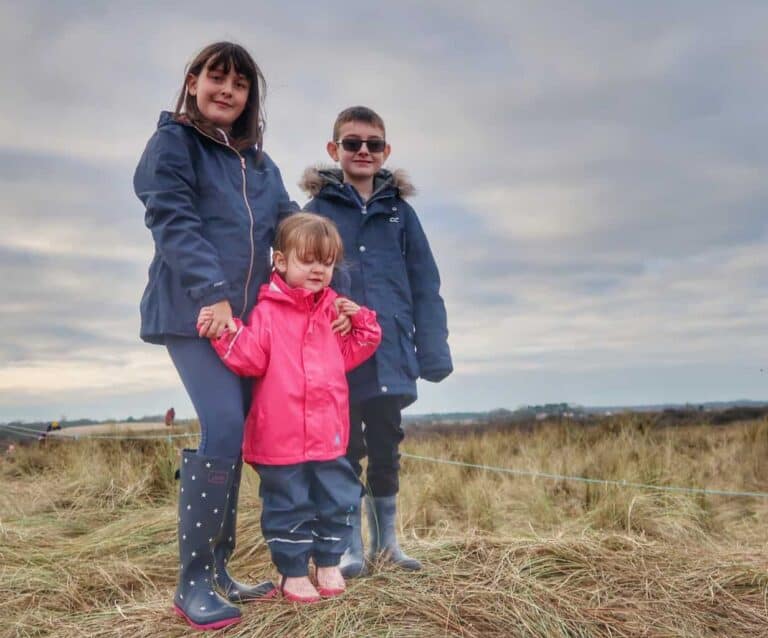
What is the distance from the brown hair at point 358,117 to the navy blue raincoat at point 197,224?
1.97 feet

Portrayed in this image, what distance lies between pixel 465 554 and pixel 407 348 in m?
1.06

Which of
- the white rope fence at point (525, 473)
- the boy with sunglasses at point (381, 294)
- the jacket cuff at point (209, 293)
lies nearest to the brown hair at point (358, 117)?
the boy with sunglasses at point (381, 294)

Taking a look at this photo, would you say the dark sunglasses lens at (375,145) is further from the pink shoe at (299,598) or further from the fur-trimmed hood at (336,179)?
the pink shoe at (299,598)

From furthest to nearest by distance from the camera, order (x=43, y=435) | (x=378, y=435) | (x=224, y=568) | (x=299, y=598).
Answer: (x=43, y=435), (x=378, y=435), (x=224, y=568), (x=299, y=598)

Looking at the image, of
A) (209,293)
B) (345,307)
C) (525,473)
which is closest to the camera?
(209,293)

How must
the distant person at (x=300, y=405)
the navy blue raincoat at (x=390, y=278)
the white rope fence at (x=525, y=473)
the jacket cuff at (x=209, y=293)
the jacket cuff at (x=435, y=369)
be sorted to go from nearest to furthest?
1. the jacket cuff at (x=209, y=293)
2. the distant person at (x=300, y=405)
3. the navy blue raincoat at (x=390, y=278)
4. the jacket cuff at (x=435, y=369)
5. the white rope fence at (x=525, y=473)

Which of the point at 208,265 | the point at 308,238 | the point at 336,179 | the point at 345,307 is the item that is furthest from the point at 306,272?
the point at 336,179

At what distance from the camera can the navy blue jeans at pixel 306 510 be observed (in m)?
3.16

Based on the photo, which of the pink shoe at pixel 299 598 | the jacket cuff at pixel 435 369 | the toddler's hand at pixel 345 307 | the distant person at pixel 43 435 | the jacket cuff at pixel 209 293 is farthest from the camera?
the distant person at pixel 43 435

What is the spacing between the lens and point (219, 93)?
3.26 meters

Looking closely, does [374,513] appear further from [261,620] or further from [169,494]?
[169,494]

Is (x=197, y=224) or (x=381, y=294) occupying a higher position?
(x=197, y=224)

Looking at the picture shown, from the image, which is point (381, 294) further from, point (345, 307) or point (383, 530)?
point (383, 530)

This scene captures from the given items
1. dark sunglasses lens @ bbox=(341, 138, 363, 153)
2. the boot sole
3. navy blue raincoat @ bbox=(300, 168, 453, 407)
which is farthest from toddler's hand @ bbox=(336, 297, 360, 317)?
the boot sole
